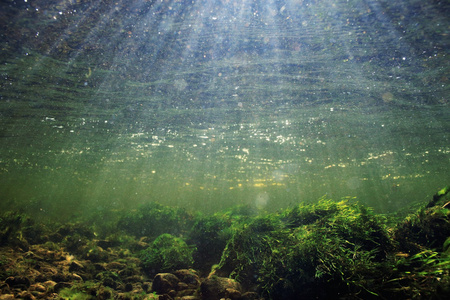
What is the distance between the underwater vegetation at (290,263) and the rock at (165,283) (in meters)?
0.03

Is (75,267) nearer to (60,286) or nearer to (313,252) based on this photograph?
(60,286)

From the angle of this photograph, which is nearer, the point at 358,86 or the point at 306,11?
the point at 306,11

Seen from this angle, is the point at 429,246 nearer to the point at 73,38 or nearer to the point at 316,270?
the point at 316,270

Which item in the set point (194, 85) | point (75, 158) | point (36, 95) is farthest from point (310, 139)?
point (75, 158)

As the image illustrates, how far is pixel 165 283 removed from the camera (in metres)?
6.24

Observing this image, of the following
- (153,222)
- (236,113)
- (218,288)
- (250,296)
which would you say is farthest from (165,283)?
(236,113)

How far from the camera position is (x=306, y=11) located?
24.8ft

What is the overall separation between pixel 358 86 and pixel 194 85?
8508mm

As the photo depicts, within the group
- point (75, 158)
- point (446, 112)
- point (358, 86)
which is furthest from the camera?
point (75, 158)

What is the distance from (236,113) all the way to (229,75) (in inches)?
152

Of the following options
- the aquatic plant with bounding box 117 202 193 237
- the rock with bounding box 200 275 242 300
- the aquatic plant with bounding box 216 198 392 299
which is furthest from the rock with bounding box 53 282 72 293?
the aquatic plant with bounding box 117 202 193 237

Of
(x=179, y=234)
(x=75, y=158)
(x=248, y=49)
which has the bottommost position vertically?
(x=179, y=234)

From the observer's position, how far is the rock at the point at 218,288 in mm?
5246

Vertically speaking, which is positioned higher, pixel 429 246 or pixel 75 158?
pixel 429 246
